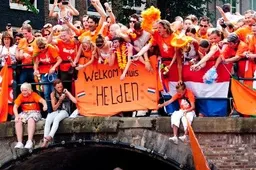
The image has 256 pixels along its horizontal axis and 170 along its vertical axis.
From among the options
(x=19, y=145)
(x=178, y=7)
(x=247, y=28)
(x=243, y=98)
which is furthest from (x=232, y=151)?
(x=178, y=7)

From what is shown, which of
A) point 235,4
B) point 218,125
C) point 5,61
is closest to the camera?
point 218,125

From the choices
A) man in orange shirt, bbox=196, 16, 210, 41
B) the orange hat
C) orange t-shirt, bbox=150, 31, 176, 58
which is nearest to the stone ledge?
orange t-shirt, bbox=150, 31, 176, 58

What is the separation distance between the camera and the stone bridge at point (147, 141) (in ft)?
40.5

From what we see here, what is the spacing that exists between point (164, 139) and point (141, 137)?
377 millimetres

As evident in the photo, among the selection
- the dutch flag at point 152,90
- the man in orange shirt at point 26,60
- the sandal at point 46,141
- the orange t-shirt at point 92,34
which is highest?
the orange t-shirt at point 92,34

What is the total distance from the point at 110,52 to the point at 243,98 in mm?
2177

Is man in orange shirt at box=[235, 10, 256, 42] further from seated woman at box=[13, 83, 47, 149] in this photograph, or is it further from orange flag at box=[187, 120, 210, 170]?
seated woman at box=[13, 83, 47, 149]

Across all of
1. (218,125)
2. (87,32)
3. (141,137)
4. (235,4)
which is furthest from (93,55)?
(235,4)

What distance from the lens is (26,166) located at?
14.4 metres

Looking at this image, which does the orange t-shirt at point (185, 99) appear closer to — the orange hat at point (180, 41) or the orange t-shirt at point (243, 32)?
the orange hat at point (180, 41)

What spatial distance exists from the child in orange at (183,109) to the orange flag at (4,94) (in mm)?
2867

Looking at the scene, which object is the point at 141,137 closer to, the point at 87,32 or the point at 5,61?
the point at 87,32

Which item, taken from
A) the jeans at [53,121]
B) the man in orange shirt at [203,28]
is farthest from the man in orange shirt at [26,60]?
the man in orange shirt at [203,28]

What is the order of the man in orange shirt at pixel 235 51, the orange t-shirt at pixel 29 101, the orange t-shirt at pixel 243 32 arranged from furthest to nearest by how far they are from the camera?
the orange t-shirt at pixel 29 101
the orange t-shirt at pixel 243 32
the man in orange shirt at pixel 235 51
